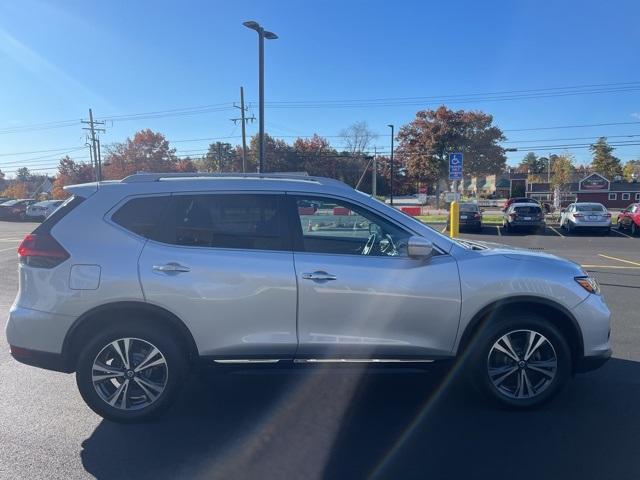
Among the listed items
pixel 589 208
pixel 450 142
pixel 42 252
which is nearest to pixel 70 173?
pixel 450 142

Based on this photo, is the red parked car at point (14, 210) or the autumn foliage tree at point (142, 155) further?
the autumn foliage tree at point (142, 155)

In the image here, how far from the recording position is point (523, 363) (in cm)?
371

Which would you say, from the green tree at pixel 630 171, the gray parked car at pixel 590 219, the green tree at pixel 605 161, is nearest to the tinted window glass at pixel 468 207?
the gray parked car at pixel 590 219

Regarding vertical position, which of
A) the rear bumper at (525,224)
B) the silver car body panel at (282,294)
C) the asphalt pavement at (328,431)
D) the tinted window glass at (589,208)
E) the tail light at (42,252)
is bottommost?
the rear bumper at (525,224)

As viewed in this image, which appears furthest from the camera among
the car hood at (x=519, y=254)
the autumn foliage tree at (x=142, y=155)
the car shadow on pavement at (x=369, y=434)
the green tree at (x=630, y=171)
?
the green tree at (x=630, y=171)

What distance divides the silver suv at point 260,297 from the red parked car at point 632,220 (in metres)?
20.9

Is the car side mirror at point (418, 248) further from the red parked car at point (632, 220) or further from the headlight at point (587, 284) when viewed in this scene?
the red parked car at point (632, 220)

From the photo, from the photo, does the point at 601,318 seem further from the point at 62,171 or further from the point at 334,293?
the point at 62,171

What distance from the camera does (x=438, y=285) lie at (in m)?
3.51

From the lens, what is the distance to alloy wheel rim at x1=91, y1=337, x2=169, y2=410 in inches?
138

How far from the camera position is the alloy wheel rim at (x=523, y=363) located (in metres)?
3.69

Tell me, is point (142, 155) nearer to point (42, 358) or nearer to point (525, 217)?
point (525, 217)

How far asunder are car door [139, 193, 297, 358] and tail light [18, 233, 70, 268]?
62cm

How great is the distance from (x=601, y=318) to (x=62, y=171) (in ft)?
275
